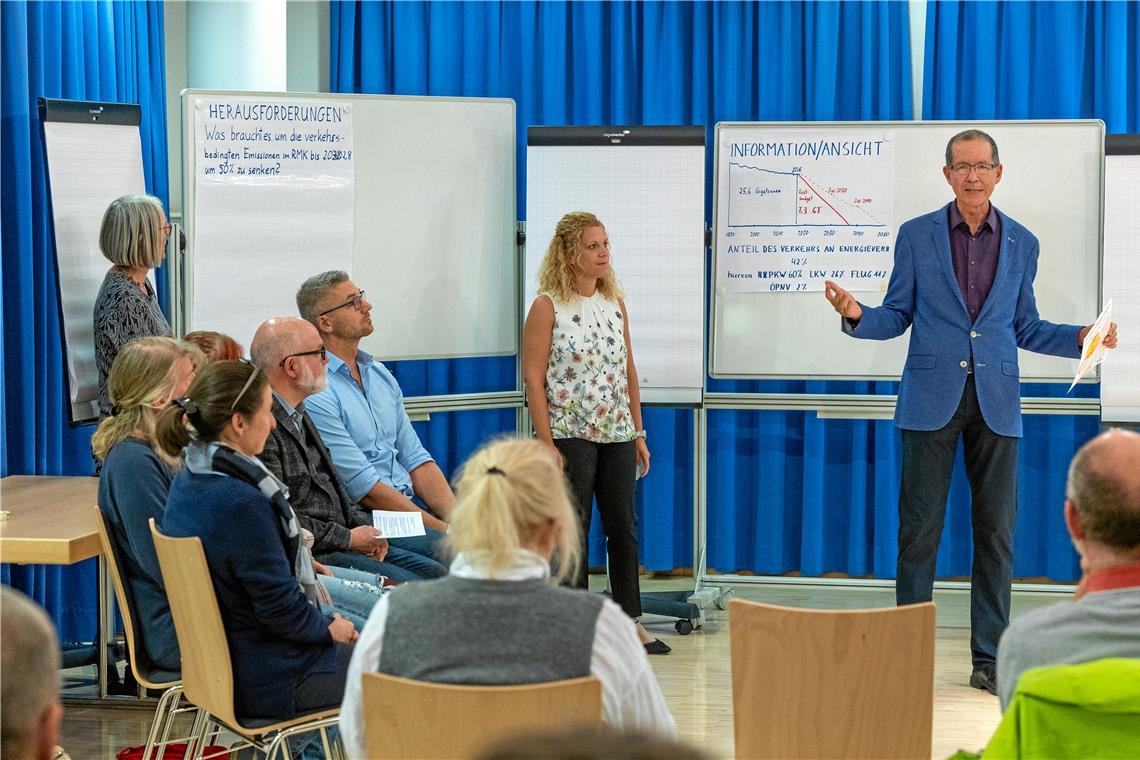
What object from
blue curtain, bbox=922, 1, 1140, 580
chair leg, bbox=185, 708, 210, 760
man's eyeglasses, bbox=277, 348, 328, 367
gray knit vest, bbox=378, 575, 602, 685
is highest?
blue curtain, bbox=922, 1, 1140, 580

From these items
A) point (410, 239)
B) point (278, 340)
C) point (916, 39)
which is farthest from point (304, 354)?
point (916, 39)

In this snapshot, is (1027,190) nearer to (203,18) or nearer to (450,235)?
(450,235)

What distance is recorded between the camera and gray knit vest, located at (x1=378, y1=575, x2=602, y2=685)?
1.82 m

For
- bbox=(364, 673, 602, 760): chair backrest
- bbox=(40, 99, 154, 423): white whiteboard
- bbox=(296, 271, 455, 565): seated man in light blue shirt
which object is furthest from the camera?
bbox=(40, 99, 154, 423): white whiteboard

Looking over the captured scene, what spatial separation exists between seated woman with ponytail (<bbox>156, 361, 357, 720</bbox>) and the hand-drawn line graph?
2.67 m

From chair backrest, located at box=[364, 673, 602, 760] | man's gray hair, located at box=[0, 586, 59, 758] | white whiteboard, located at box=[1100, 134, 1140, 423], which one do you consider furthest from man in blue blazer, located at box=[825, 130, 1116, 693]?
man's gray hair, located at box=[0, 586, 59, 758]

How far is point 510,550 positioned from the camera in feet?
6.12

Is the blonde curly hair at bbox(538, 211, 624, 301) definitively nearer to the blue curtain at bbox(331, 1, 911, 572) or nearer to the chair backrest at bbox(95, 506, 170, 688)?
the blue curtain at bbox(331, 1, 911, 572)

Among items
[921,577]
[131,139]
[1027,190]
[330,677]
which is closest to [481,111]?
[131,139]

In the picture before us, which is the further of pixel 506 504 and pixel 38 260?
pixel 38 260

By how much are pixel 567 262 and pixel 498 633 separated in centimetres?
279

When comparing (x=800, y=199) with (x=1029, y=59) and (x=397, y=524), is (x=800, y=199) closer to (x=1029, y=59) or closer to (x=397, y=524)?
(x=1029, y=59)

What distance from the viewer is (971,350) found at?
4.13m

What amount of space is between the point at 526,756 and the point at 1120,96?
5.23m
